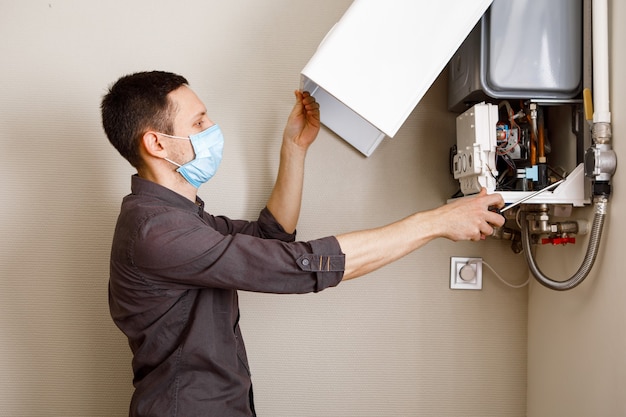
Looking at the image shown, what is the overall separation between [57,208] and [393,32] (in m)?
1.06

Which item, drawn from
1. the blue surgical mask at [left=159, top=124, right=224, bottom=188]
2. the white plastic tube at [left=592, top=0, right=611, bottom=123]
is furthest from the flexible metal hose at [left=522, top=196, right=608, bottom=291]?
the blue surgical mask at [left=159, top=124, right=224, bottom=188]

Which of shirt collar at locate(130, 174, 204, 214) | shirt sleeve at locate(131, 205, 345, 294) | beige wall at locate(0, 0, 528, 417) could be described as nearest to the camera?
shirt sleeve at locate(131, 205, 345, 294)

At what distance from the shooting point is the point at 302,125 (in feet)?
4.85

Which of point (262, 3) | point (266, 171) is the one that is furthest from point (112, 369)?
point (262, 3)

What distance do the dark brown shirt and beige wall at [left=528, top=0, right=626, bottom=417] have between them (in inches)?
22.6

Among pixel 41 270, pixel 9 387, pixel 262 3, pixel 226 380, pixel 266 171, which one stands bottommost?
pixel 9 387

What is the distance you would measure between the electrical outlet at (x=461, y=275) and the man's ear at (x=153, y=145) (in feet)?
2.84

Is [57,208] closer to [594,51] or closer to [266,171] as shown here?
[266,171]

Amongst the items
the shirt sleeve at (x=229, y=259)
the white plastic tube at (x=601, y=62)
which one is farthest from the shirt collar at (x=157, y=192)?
the white plastic tube at (x=601, y=62)

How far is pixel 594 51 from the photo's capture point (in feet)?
3.87

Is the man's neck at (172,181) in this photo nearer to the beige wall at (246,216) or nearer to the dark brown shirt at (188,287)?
the dark brown shirt at (188,287)

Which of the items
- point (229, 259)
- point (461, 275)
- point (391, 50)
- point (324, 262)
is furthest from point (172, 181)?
point (461, 275)

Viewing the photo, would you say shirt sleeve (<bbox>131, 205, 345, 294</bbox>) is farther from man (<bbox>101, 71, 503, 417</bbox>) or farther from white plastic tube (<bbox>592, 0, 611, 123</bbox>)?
white plastic tube (<bbox>592, 0, 611, 123</bbox>)

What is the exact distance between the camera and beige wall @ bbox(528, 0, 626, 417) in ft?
3.71
